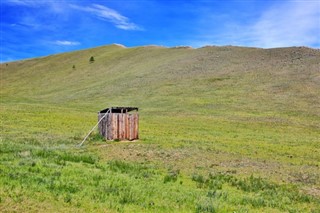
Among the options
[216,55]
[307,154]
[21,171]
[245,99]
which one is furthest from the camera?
[216,55]

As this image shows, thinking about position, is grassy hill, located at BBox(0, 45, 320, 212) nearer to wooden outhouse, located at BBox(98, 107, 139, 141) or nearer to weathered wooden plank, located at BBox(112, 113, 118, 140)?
wooden outhouse, located at BBox(98, 107, 139, 141)

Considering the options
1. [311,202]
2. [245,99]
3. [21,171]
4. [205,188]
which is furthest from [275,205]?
[245,99]

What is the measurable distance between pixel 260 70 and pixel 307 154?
61.1m

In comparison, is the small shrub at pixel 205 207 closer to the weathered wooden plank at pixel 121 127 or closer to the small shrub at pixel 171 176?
the small shrub at pixel 171 176

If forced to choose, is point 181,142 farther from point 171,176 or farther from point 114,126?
point 171,176

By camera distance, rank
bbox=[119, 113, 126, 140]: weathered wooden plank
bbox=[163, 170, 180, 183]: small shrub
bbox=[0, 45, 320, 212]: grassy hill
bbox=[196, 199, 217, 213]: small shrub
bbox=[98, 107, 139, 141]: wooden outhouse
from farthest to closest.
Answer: bbox=[119, 113, 126, 140]: weathered wooden plank, bbox=[98, 107, 139, 141]: wooden outhouse, bbox=[163, 170, 180, 183]: small shrub, bbox=[0, 45, 320, 212]: grassy hill, bbox=[196, 199, 217, 213]: small shrub

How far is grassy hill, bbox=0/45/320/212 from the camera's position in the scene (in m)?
14.5

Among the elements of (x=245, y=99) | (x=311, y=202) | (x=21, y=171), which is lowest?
(x=311, y=202)

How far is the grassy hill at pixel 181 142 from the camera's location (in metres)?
14.5

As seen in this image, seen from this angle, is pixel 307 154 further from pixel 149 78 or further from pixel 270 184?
pixel 149 78

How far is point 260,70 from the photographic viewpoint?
3484 inches

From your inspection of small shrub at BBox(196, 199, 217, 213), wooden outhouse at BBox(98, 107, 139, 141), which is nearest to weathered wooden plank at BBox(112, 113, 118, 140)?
wooden outhouse at BBox(98, 107, 139, 141)

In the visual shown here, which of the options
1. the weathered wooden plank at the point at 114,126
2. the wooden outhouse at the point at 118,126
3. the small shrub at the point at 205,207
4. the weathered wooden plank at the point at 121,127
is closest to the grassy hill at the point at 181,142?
the small shrub at the point at 205,207

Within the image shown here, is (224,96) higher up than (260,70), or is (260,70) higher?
(260,70)
